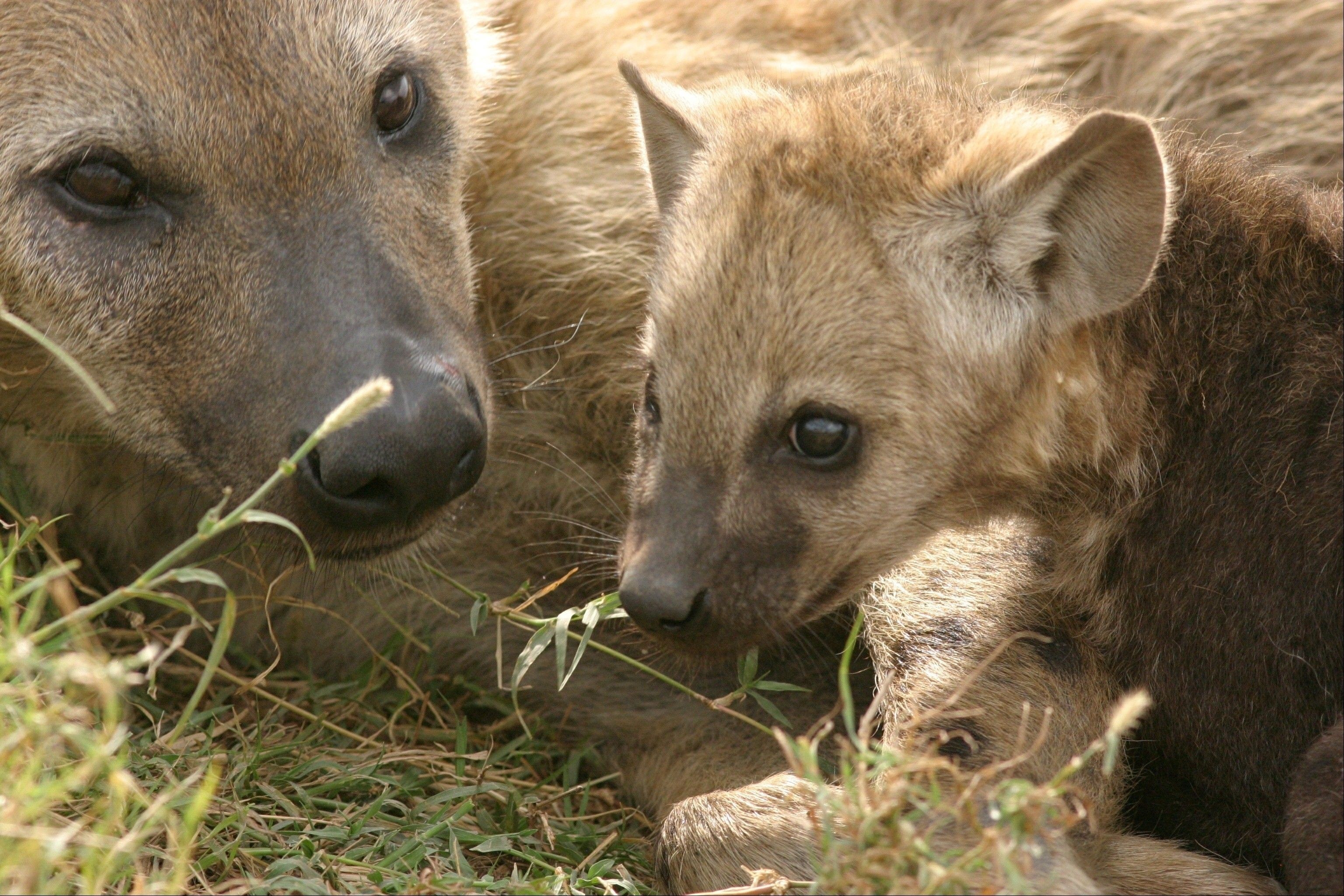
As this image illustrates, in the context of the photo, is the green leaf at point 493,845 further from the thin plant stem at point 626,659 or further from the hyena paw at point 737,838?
the thin plant stem at point 626,659

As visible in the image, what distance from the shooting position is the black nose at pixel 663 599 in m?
2.88

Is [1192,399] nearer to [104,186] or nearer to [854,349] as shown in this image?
[854,349]

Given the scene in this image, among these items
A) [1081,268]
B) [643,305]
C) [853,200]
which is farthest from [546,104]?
[1081,268]

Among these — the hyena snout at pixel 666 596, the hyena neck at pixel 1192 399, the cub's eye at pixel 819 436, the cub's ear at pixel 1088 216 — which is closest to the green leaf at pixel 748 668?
the hyena snout at pixel 666 596

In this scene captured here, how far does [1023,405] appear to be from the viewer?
3.06 meters

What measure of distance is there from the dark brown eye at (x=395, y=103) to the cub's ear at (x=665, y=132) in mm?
531

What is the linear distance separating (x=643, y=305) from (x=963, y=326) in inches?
48.5

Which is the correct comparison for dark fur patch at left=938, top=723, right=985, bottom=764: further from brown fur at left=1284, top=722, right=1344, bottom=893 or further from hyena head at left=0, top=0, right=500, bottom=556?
hyena head at left=0, top=0, right=500, bottom=556

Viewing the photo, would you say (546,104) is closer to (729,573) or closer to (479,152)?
(479,152)

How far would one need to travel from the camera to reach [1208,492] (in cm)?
305

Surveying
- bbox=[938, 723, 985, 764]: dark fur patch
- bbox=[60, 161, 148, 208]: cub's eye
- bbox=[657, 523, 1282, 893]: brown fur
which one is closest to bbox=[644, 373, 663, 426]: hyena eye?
bbox=[657, 523, 1282, 893]: brown fur

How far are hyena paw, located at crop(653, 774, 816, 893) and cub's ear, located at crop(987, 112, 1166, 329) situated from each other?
1061 millimetres

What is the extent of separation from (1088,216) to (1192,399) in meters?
0.46

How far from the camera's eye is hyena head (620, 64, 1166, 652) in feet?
Answer: 9.61
